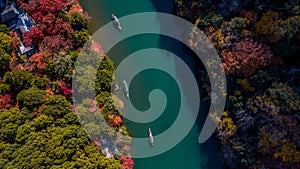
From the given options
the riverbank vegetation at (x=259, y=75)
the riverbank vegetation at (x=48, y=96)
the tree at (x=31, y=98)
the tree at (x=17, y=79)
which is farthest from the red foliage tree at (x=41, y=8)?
the riverbank vegetation at (x=259, y=75)

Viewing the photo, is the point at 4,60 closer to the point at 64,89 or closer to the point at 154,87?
the point at 64,89

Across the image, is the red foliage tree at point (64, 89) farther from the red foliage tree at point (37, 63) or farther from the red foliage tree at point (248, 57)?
the red foliage tree at point (248, 57)

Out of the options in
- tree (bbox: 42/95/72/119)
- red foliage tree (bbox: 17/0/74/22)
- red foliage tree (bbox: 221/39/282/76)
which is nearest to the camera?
red foliage tree (bbox: 221/39/282/76)

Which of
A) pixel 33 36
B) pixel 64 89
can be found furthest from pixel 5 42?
pixel 64 89

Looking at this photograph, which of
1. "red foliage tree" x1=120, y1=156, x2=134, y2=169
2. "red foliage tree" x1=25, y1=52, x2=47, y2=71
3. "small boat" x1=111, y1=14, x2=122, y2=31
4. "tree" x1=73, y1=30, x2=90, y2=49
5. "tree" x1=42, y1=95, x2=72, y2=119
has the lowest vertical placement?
"red foliage tree" x1=120, y1=156, x2=134, y2=169

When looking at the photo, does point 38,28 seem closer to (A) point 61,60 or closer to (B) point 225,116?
(A) point 61,60

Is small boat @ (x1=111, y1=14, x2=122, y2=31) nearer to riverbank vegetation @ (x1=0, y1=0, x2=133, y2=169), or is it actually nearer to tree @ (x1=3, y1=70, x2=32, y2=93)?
riverbank vegetation @ (x1=0, y1=0, x2=133, y2=169)

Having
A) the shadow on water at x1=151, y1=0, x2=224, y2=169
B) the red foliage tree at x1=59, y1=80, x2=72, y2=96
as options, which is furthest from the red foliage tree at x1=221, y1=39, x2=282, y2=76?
the red foliage tree at x1=59, y1=80, x2=72, y2=96

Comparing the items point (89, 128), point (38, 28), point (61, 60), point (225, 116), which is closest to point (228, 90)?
point (225, 116)
